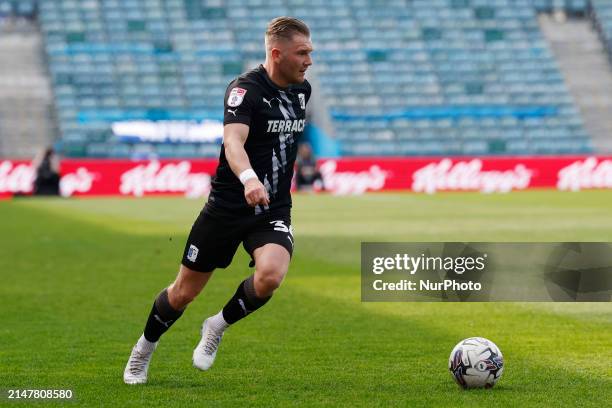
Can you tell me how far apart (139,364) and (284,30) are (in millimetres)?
2219

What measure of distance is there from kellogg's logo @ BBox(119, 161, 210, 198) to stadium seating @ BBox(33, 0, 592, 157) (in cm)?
481

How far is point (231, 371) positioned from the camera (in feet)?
25.5

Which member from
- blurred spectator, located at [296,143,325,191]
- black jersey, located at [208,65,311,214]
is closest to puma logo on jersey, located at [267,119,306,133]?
black jersey, located at [208,65,311,214]

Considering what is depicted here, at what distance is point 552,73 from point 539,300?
39.7 metres

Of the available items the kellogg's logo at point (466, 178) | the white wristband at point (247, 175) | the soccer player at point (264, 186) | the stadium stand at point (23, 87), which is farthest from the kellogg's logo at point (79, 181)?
the white wristband at point (247, 175)

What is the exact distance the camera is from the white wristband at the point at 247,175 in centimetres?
648

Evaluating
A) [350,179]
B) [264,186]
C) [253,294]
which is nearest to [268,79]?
[264,186]

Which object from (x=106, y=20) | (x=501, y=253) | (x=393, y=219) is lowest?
(x=501, y=253)

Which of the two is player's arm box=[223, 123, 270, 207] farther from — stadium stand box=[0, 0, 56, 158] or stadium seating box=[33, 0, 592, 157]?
stadium seating box=[33, 0, 592, 157]

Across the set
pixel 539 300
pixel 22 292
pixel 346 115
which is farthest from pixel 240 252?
pixel 346 115

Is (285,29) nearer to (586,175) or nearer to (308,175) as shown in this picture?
(308,175)

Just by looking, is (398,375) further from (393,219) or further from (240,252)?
(393,219)

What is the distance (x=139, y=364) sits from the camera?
7293 mm

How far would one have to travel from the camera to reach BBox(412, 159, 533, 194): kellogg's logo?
40281 millimetres
